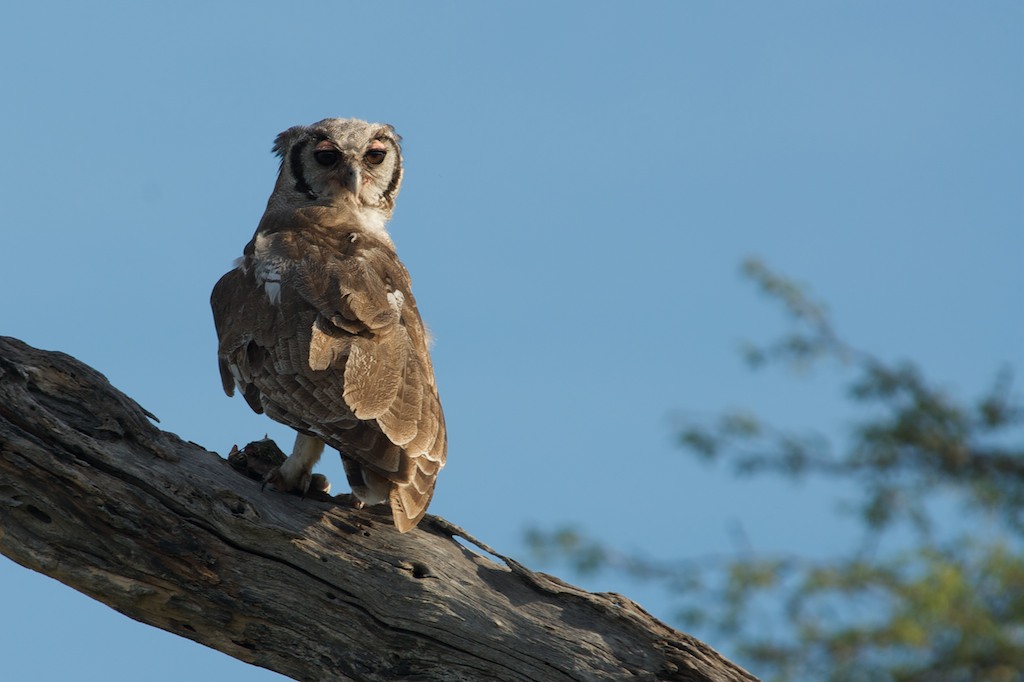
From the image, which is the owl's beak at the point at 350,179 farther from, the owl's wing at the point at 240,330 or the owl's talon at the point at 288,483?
the owl's talon at the point at 288,483

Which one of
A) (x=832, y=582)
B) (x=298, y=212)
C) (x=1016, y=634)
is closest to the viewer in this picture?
(x=298, y=212)

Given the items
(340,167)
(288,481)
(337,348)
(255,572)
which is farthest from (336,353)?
(340,167)

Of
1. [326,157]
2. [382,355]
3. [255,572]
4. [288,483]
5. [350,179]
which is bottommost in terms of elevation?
[255,572]

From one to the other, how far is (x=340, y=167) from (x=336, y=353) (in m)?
2.69

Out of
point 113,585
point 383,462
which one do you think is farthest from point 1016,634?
point 113,585

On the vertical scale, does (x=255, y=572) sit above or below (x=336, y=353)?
below

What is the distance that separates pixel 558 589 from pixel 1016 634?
25.9ft

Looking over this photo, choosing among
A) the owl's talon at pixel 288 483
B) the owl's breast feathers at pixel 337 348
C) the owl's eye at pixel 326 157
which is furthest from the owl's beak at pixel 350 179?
the owl's talon at pixel 288 483

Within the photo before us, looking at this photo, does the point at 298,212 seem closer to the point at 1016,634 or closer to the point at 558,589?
the point at 558,589

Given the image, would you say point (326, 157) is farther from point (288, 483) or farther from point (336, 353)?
point (288, 483)

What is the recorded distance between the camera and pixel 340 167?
8.78 meters

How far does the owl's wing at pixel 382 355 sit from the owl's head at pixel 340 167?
1189 millimetres

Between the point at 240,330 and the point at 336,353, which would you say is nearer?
the point at 336,353

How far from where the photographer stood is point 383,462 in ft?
19.3
